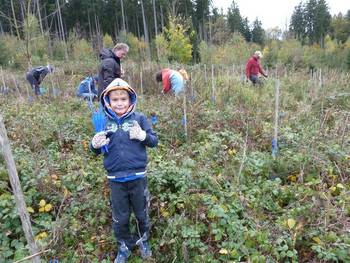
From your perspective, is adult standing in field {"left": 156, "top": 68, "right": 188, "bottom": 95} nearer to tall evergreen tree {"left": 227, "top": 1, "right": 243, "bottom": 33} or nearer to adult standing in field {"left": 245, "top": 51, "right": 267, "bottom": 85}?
adult standing in field {"left": 245, "top": 51, "right": 267, "bottom": 85}

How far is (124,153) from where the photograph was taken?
259 cm

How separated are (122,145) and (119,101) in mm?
381

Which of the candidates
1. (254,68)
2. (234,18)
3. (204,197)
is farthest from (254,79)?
(234,18)

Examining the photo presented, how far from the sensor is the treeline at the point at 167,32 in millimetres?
21094

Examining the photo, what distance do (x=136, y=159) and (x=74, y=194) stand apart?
1100mm

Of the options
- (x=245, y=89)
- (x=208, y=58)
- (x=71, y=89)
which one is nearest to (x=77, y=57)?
(x=208, y=58)

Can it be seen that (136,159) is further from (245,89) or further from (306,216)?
(245,89)

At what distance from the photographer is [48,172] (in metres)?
3.54

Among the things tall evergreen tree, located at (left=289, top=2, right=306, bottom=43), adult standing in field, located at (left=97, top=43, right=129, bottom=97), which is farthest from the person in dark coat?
tall evergreen tree, located at (left=289, top=2, right=306, bottom=43)

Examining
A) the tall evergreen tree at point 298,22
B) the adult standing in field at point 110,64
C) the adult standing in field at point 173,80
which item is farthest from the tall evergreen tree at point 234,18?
the adult standing in field at point 110,64

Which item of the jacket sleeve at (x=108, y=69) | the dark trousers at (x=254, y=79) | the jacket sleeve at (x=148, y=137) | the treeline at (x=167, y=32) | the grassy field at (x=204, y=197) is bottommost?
the grassy field at (x=204, y=197)

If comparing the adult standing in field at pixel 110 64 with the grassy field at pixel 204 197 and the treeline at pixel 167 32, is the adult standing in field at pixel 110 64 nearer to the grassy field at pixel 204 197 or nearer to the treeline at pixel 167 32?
the grassy field at pixel 204 197

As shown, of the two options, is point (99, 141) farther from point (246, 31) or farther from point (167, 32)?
point (246, 31)

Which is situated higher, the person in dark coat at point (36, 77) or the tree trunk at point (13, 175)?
the person in dark coat at point (36, 77)
